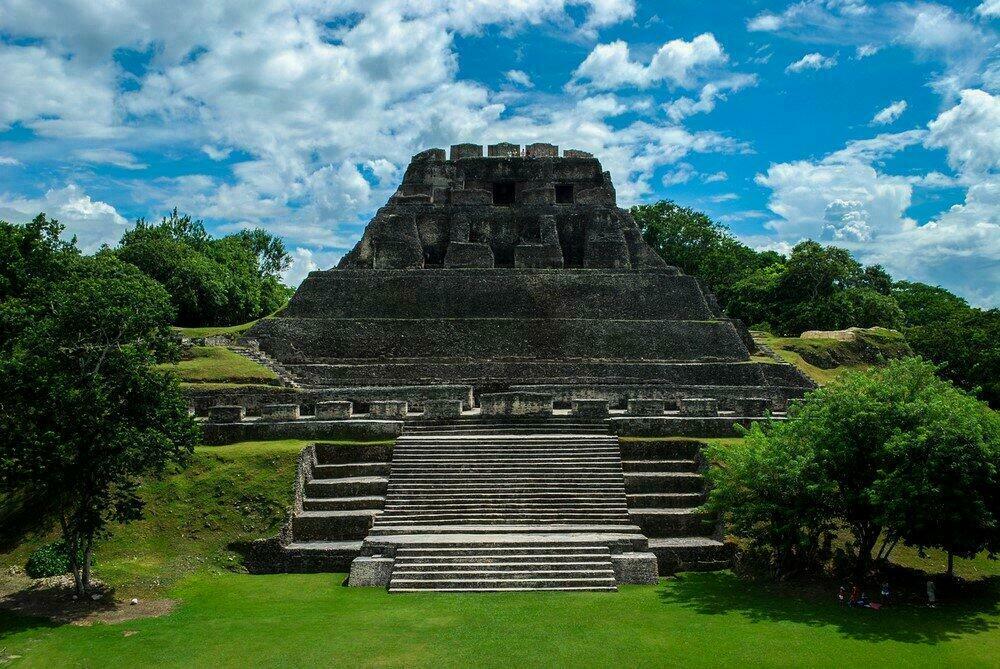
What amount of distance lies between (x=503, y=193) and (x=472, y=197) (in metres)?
3.00

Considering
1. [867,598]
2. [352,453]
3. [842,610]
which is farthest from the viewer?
[352,453]

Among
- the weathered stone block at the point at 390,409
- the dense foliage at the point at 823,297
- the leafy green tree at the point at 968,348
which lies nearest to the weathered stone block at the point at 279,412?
the weathered stone block at the point at 390,409

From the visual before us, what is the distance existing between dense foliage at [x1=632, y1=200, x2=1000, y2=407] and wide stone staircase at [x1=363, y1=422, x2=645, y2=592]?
1452 cm

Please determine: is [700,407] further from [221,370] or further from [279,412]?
[221,370]

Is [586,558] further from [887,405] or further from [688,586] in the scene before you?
[887,405]

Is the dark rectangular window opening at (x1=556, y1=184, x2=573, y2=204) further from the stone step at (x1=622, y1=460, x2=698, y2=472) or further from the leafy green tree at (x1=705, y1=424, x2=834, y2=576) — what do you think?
the leafy green tree at (x1=705, y1=424, x2=834, y2=576)

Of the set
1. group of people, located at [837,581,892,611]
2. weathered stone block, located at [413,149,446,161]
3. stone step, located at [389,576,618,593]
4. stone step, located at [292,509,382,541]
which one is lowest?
stone step, located at [389,576,618,593]

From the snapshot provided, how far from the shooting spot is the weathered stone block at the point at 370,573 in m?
12.2

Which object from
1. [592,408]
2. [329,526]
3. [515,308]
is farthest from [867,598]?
[515,308]

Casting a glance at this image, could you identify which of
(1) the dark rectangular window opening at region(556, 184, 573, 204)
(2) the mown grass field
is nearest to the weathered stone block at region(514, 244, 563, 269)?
(1) the dark rectangular window opening at region(556, 184, 573, 204)

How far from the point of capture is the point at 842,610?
10.8 m

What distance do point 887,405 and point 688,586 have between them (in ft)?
14.5

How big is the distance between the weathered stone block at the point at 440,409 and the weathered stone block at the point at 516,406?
0.71 m

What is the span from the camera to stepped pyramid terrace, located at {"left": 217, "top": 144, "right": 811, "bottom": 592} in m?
13.4
